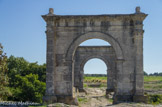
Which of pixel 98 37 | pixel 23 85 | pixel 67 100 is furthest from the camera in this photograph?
pixel 23 85

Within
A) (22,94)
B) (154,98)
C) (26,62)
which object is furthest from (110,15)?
(26,62)

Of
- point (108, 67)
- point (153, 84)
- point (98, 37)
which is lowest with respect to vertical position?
point (153, 84)

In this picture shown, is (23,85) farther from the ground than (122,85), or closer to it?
closer to it

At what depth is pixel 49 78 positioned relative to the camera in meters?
11.2

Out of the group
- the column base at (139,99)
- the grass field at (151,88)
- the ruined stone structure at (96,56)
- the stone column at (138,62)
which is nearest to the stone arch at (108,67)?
the ruined stone structure at (96,56)

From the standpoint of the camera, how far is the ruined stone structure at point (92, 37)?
11.1 meters

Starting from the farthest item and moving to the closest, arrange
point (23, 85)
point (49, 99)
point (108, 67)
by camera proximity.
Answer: point (108, 67) → point (23, 85) → point (49, 99)

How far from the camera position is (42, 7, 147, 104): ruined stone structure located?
11.1 meters

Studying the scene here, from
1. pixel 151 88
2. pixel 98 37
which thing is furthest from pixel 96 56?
pixel 98 37

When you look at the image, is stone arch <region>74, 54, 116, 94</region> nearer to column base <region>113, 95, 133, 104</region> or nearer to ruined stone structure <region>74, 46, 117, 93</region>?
ruined stone structure <region>74, 46, 117, 93</region>

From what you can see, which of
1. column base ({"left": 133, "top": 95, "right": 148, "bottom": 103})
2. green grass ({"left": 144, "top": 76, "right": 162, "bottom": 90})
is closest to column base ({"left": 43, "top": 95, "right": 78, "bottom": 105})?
column base ({"left": 133, "top": 95, "right": 148, "bottom": 103})

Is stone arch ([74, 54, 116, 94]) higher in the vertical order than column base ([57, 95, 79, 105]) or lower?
higher

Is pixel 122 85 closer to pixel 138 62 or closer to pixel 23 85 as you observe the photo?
pixel 138 62

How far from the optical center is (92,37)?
11.3m
